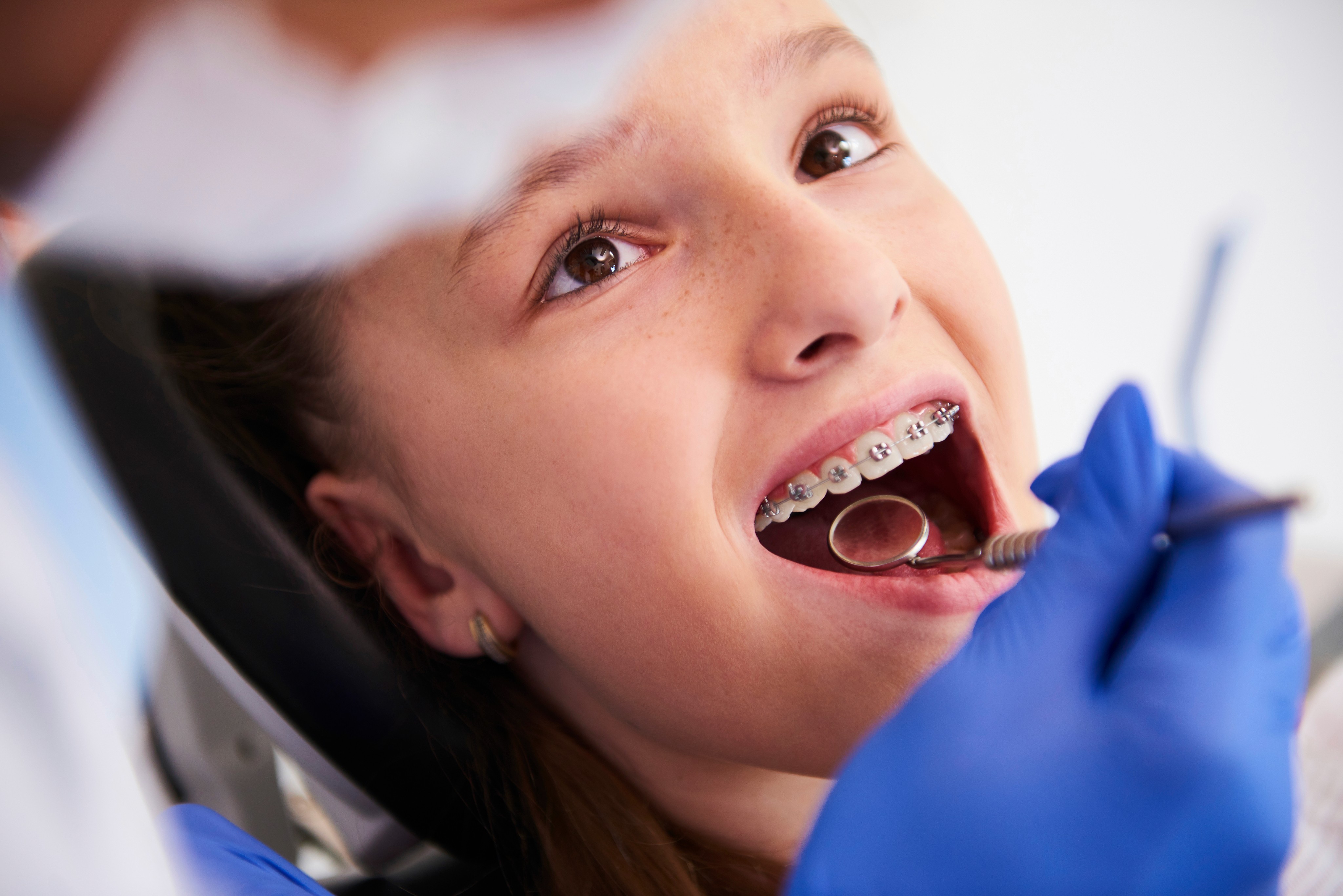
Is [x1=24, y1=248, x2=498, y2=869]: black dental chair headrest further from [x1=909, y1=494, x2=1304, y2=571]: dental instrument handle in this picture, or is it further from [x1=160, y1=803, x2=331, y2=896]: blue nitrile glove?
[x1=909, y1=494, x2=1304, y2=571]: dental instrument handle

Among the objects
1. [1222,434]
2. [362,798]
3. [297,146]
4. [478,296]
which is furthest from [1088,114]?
[362,798]

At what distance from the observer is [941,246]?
0.86m

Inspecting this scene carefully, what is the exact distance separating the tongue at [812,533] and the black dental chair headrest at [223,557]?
18.1 inches

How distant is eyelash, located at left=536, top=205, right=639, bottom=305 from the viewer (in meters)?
0.79

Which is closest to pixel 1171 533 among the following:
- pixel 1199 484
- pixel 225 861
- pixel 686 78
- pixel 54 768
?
pixel 1199 484

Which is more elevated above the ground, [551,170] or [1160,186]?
[1160,186]

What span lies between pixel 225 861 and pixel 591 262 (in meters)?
0.67

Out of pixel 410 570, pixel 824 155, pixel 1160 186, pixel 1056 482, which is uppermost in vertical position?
pixel 1160 186

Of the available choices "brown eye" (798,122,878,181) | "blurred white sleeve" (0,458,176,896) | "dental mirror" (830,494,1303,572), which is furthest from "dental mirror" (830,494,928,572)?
"blurred white sleeve" (0,458,176,896)

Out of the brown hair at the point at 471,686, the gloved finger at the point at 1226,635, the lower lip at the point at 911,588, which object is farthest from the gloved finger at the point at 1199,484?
the brown hair at the point at 471,686

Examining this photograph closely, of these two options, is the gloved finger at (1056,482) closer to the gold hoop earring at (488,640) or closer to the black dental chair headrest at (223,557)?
the gold hoop earring at (488,640)

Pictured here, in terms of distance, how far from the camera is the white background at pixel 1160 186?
1087 mm

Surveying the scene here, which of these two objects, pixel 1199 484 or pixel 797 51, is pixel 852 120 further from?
pixel 1199 484

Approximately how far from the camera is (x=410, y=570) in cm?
103
